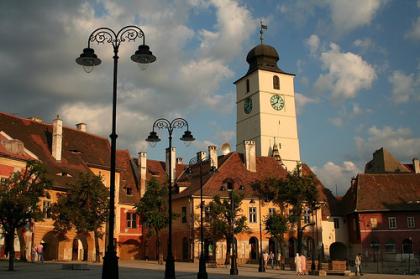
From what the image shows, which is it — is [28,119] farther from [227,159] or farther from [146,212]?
[227,159]

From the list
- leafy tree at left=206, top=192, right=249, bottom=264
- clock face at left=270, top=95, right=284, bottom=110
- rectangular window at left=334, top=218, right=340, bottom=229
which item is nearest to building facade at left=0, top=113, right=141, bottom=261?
leafy tree at left=206, top=192, right=249, bottom=264

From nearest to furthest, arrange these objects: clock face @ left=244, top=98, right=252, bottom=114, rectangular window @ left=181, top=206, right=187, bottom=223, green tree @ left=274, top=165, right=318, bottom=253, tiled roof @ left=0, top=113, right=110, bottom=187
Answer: tiled roof @ left=0, top=113, right=110, bottom=187 → green tree @ left=274, top=165, right=318, bottom=253 → rectangular window @ left=181, top=206, right=187, bottom=223 → clock face @ left=244, top=98, right=252, bottom=114

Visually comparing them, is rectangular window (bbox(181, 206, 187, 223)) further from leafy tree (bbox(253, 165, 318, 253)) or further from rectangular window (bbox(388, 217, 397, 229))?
rectangular window (bbox(388, 217, 397, 229))

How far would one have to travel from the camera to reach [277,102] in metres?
86.9

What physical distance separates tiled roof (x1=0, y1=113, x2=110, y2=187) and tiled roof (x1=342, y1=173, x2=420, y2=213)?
30147 millimetres

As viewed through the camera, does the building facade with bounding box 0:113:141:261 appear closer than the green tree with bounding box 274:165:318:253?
Yes

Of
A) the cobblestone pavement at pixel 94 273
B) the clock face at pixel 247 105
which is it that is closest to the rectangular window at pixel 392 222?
the cobblestone pavement at pixel 94 273

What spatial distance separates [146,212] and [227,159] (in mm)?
15572

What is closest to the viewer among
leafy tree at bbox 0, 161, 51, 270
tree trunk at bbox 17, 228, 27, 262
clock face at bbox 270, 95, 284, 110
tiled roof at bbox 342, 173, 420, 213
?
leafy tree at bbox 0, 161, 51, 270

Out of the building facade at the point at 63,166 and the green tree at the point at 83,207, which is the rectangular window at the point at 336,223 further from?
the green tree at the point at 83,207

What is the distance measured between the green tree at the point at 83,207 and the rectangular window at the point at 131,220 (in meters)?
14.3

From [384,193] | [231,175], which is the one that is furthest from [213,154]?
[384,193]

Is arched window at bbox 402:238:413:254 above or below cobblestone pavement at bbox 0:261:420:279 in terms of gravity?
above

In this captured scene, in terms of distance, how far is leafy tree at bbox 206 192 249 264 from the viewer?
48.8 metres
